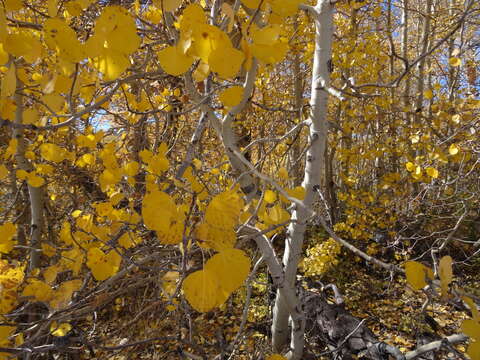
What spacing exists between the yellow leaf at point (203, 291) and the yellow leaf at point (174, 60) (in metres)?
0.42

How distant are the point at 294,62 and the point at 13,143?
13.4ft

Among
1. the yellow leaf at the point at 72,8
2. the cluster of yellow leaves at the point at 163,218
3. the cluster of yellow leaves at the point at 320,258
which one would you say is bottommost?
the cluster of yellow leaves at the point at 320,258

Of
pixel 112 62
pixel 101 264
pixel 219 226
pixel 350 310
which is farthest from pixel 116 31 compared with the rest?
pixel 350 310

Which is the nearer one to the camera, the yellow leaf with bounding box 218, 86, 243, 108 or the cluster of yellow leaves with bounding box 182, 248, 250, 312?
the cluster of yellow leaves with bounding box 182, 248, 250, 312

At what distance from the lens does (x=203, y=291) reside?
550 mm

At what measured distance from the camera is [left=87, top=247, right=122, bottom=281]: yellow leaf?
89cm

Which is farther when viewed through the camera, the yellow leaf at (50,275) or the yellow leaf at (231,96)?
the yellow leaf at (50,275)

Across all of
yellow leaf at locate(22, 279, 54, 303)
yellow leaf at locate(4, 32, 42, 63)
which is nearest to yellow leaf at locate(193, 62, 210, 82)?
yellow leaf at locate(4, 32, 42, 63)

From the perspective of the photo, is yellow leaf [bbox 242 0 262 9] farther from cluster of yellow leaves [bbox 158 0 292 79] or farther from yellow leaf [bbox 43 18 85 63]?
yellow leaf [bbox 43 18 85 63]

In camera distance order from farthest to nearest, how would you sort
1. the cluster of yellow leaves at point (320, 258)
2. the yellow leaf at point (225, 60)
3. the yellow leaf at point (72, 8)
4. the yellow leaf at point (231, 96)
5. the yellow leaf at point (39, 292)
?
the cluster of yellow leaves at point (320, 258) < the yellow leaf at point (39, 292) < the yellow leaf at point (72, 8) < the yellow leaf at point (231, 96) < the yellow leaf at point (225, 60)

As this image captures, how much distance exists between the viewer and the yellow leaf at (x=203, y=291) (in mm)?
548

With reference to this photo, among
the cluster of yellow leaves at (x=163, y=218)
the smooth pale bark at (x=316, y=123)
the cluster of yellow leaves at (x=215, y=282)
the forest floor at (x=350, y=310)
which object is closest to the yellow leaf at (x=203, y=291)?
the cluster of yellow leaves at (x=215, y=282)

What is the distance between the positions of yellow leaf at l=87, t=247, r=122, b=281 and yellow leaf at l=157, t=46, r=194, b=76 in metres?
0.68

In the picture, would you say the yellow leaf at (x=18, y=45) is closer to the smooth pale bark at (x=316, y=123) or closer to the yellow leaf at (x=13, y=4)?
the yellow leaf at (x=13, y=4)
